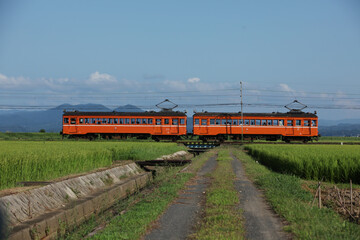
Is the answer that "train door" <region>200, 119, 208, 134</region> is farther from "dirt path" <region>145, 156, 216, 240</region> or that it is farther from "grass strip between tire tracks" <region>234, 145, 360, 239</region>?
"grass strip between tire tracks" <region>234, 145, 360, 239</region>

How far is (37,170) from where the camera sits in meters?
13.9

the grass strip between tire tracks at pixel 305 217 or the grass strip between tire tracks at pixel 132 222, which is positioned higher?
the grass strip between tire tracks at pixel 305 217

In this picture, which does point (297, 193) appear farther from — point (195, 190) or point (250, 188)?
point (195, 190)

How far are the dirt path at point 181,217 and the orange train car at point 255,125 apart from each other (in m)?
34.4

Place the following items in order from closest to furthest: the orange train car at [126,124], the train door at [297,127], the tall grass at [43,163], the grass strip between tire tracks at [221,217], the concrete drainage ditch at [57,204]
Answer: the grass strip between tire tracks at [221,217], the concrete drainage ditch at [57,204], the tall grass at [43,163], the orange train car at [126,124], the train door at [297,127]

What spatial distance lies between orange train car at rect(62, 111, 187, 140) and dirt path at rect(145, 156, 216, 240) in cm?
3462

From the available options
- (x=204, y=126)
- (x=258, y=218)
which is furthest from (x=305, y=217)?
(x=204, y=126)

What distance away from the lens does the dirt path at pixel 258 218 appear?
7.93 metres

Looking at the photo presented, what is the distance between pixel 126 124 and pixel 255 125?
1465cm

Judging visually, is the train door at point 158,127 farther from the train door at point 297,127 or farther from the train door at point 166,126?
the train door at point 297,127

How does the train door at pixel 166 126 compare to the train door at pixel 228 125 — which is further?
the train door at pixel 166 126

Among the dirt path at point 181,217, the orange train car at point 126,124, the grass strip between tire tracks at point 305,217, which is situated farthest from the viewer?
the orange train car at point 126,124

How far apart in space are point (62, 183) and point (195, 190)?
413cm

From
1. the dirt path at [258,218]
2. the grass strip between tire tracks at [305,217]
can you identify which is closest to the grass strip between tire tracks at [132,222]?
the dirt path at [258,218]
